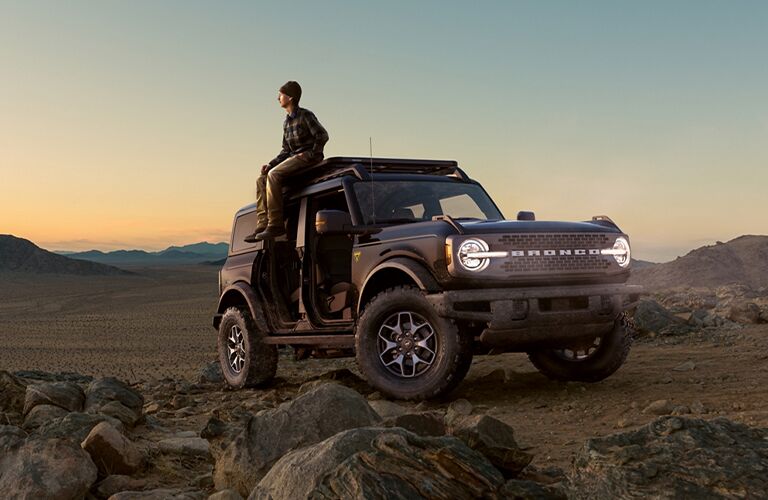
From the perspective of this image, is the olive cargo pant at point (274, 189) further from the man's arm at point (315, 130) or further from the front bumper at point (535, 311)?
the front bumper at point (535, 311)

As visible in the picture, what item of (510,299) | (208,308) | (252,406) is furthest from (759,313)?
(208,308)

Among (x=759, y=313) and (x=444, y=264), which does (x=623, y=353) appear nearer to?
(x=444, y=264)

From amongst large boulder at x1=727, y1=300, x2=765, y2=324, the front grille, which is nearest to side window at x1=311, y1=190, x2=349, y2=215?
the front grille

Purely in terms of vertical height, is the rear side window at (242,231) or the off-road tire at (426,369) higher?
the rear side window at (242,231)

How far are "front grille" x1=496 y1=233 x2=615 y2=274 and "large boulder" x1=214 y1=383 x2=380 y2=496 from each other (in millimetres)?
2251

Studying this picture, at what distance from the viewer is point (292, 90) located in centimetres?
840

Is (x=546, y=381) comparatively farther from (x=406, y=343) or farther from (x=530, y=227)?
(x=530, y=227)

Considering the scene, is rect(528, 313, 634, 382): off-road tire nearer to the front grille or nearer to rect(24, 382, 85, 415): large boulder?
the front grille

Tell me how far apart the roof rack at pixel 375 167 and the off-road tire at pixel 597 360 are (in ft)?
6.87

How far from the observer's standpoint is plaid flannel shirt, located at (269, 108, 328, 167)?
325 inches

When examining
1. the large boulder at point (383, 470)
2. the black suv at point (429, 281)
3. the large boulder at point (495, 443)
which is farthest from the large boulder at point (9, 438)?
the black suv at point (429, 281)

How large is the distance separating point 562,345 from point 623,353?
732 millimetres

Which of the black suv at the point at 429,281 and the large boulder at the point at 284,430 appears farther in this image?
the black suv at the point at 429,281

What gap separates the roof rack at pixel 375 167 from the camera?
781 centimetres
